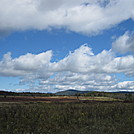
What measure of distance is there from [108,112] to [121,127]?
5.59 metres

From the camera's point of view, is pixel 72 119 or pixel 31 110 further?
pixel 31 110

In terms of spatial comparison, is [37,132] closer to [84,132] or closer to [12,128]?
[12,128]

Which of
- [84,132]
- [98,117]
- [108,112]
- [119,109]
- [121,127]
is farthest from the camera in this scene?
[119,109]

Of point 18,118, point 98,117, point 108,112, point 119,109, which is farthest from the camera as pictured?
point 119,109

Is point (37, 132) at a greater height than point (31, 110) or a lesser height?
lesser

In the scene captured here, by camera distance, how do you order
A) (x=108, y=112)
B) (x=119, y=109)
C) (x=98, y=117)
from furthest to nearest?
(x=119, y=109) < (x=108, y=112) < (x=98, y=117)

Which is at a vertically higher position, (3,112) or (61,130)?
(3,112)

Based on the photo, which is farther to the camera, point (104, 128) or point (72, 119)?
point (72, 119)

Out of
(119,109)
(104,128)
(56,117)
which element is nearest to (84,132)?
(104,128)

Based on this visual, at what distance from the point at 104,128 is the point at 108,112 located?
600cm

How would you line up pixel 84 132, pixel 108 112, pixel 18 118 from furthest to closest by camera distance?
pixel 108 112, pixel 18 118, pixel 84 132

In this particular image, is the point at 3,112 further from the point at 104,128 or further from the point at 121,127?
the point at 121,127

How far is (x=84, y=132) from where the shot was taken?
13852mm

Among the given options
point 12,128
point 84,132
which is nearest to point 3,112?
point 12,128
